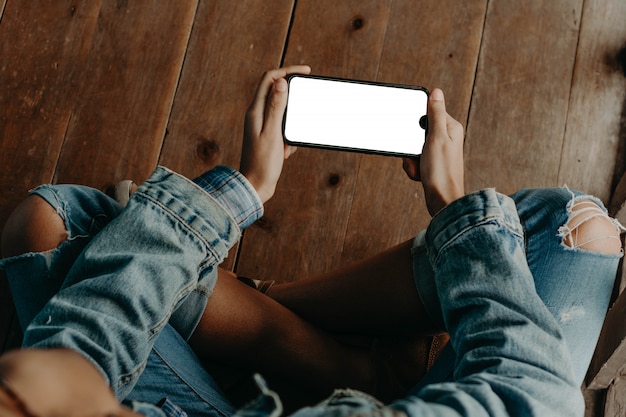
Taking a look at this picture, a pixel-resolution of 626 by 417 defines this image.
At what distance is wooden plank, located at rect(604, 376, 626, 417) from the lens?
91 centimetres

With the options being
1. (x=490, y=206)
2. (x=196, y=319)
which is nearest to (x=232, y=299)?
(x=196, y=319)

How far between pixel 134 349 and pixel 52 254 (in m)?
0.24

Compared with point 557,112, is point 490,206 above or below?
below

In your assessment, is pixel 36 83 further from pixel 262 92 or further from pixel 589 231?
pixel 589 231

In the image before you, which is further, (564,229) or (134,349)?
(564,229)

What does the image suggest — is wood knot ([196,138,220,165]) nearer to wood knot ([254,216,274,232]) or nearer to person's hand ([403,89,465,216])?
wood knot ([254,216,274,232])

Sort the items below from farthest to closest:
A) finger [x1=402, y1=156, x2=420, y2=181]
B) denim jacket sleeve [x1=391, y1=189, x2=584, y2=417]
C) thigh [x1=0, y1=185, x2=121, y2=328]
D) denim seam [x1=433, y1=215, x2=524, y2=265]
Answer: finger [x1=402, y1=156, x2=420, y2=181]
thigh [x1=0, y1=185, x2=121, y2=328]
denim seam [x1=433, y1=215, x2=524, y2=265]
denim jacket sleeve [x1=391, y1=189, x2=584, y2=417]

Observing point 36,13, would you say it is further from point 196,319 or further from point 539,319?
point 539,319

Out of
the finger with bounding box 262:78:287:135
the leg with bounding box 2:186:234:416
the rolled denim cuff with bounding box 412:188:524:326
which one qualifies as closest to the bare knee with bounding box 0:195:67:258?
the leg with bounding box 2:186:234:416

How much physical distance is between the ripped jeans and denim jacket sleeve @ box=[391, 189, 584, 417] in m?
0.08

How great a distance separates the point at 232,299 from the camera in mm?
789

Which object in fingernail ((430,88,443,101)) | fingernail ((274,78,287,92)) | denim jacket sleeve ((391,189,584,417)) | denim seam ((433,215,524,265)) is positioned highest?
fingernail ((430,88,443,101))

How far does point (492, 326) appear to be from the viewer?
537 millimetres

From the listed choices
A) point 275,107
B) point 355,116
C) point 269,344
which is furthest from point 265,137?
point 269,344
